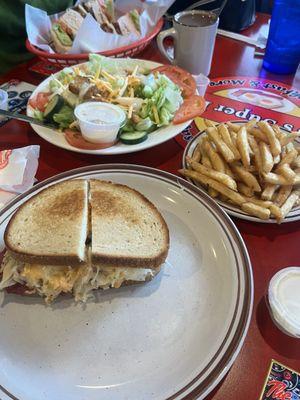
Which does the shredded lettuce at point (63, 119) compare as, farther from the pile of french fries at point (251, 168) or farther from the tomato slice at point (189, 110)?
the pile of french fries at point (251, 168)

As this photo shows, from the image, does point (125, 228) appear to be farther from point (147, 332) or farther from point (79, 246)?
point (147, 332)

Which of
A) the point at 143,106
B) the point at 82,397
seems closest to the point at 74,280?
the point at 82,397

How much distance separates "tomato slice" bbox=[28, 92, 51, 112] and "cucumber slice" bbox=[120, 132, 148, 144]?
51 centimetres

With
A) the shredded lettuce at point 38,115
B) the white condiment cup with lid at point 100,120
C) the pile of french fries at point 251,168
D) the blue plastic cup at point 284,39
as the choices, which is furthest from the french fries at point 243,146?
the blue plastic cup at point 284,39

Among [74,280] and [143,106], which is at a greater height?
[143,106]

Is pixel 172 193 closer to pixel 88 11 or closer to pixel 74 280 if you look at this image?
pixel 74 280

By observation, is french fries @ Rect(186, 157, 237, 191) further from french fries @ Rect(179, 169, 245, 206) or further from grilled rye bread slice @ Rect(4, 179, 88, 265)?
grilled rye bread slice @ Rect(4, 179, 88, 265)

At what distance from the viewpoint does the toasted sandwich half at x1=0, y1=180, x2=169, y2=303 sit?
3.64 feet

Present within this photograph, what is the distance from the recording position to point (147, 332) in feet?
3.39

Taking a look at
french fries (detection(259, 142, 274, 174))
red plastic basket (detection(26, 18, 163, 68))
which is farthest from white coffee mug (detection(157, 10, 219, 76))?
french fries (detection(259, 142, 274, 174))

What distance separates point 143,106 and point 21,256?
1.01 meters

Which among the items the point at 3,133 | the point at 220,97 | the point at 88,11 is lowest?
the point at 3,133

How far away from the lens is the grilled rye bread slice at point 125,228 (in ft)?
3.69

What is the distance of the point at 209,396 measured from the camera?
90 centimetres
